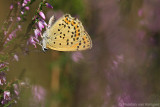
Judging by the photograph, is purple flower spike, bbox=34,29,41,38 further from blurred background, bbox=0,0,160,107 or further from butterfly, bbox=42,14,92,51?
blurred background, bbox=0,0,160,107

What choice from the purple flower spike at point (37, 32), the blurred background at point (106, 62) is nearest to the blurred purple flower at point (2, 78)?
the purple flower spike at point (37, 32)

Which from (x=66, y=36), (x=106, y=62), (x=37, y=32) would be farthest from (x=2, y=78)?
(x=106, y=62)

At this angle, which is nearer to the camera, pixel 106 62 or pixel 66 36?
pixel 66 36

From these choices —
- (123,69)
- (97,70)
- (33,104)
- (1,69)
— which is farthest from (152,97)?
(1,69)

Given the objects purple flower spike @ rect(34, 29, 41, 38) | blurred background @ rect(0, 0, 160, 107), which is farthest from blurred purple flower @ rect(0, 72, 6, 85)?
blurred background @ rect(0, 0, 160, 107)

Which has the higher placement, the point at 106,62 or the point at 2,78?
the point at 2,78

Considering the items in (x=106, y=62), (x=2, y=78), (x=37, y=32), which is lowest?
(x=106, y=62)

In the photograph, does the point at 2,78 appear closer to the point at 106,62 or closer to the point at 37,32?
the point at 37,32
